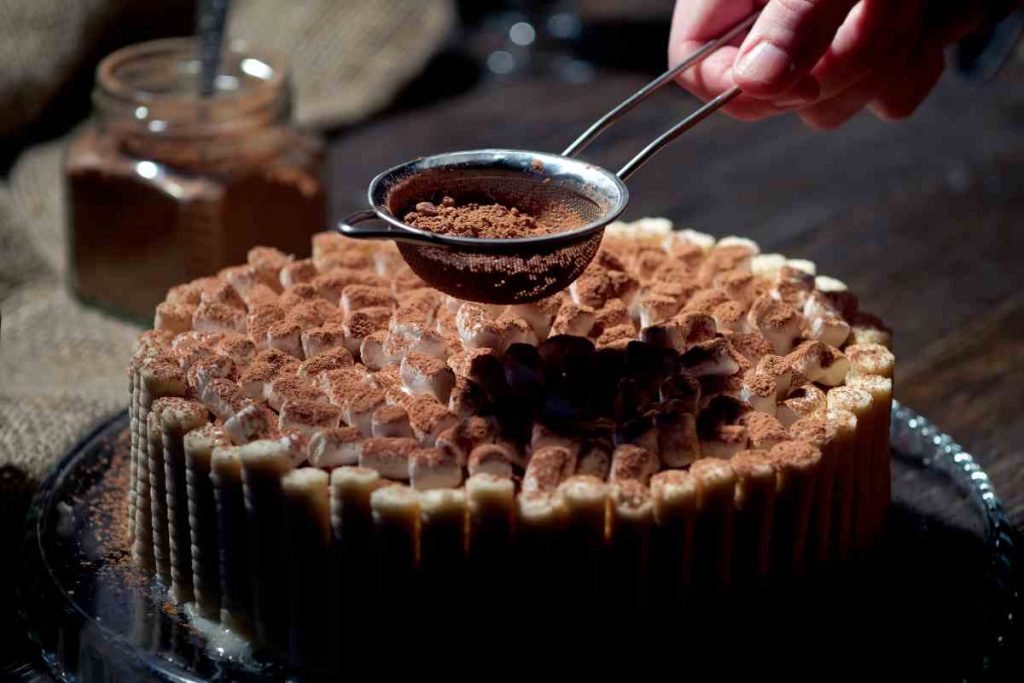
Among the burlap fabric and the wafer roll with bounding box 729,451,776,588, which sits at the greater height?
the wafer roll with bounding box 729,451,776,588

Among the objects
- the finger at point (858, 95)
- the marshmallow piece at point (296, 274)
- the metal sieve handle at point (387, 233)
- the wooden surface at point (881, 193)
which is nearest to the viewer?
the metal sieve handle at point (387, 233)

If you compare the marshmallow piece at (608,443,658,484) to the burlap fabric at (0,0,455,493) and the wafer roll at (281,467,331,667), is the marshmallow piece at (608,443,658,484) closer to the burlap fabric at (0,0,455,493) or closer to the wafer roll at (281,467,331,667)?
the wafer roll at (281,467,331,667)

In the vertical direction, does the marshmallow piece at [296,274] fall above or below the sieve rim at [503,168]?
below

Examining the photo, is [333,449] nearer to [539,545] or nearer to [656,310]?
[539,545]

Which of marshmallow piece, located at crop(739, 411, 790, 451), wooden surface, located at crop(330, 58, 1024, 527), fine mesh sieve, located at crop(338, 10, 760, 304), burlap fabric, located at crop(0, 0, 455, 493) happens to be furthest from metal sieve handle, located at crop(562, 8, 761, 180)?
burlap fabric, located at crop(0, 0, 455, 493)

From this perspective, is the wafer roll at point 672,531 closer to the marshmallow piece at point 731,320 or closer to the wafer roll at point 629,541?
the wafer roll at point 629,541

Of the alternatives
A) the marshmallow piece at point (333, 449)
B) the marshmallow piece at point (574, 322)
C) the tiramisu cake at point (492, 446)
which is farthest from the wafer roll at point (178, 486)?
the marshmallow piece at point (574, 322)
